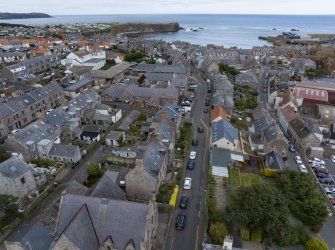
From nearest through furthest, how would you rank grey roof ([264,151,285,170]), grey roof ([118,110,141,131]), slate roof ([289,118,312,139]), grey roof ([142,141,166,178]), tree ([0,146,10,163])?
1. grey roof ([142,141,166,178])
2. tree ([0,146,10,163])
3. grey roof ([264,151,285,170])
4. slate roof ([289,118,312,139])
5. grey roof ([118,110,141,131])

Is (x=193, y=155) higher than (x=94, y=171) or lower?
lower

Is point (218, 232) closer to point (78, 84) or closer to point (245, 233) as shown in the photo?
point (245, 233)

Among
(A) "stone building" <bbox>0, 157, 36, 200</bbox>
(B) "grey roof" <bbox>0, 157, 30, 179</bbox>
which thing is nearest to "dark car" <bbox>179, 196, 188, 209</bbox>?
(A) "stone building" <bbox>0, 157, 36, 200</bbox>

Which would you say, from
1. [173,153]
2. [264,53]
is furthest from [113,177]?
[264,53]

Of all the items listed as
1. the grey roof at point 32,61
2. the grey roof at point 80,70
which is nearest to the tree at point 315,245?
the grey roof at point 80,70

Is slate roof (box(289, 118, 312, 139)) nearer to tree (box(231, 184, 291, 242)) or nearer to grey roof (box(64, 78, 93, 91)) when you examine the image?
tree (box(231, 184, 291, 242))

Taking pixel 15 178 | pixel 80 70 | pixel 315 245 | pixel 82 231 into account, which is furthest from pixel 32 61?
pixel 315 245

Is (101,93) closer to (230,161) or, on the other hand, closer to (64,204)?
(230,161)
